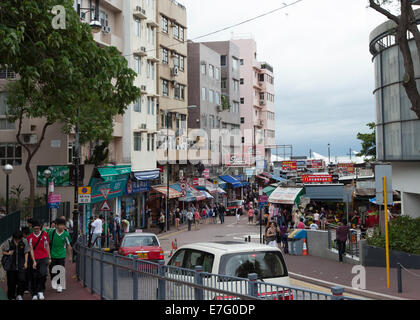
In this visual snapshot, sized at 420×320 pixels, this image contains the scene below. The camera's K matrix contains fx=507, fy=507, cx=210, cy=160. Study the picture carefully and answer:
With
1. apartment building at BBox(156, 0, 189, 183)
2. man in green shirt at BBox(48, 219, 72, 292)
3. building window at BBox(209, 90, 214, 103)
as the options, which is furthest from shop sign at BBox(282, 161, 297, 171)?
man in green shirt at BBox(48, 219, 72, 292)

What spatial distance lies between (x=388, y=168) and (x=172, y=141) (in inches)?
1219

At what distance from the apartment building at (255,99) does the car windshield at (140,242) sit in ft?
177

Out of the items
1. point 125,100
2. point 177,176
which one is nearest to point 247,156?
point 177,176

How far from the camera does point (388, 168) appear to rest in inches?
616

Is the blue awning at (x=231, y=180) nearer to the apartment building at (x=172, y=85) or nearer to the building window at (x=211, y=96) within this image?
the building window at (x=211, y=96)

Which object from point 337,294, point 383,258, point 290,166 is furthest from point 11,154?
point 290,166

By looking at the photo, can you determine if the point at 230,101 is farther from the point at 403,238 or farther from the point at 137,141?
the point at 403,238

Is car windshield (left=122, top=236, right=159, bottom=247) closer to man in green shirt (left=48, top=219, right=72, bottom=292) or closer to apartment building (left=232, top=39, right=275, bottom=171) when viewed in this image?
man in green shirt (left=48, top=219, right=72, bottom=292)

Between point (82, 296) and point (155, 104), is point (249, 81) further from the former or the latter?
point (82, 296)

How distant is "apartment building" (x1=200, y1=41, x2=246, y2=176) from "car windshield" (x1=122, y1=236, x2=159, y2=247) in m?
42.2

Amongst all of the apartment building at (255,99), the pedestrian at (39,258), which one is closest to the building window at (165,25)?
the apartment building at (255,99)

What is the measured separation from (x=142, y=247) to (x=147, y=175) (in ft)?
67.5

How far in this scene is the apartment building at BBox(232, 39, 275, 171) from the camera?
255ft

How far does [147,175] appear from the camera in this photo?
128 feet
